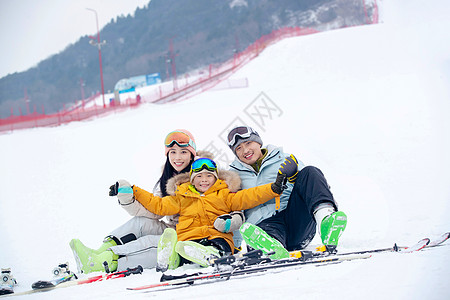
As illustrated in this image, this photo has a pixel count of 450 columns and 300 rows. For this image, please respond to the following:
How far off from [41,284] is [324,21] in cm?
6865

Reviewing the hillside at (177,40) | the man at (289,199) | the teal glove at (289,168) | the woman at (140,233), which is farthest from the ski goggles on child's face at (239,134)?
the hillside at (177,40)

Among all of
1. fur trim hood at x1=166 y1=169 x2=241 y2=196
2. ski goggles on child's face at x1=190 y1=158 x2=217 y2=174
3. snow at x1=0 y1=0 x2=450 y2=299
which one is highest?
ski goggles on child's face at x1=190 y1=158 x2=217 y2=174

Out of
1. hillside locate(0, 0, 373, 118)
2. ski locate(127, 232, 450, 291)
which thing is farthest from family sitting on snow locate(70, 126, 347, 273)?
hillside locate(0, 0, 373, 118)

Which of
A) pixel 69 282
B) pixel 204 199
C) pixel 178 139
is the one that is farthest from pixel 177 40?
pixel 69 282

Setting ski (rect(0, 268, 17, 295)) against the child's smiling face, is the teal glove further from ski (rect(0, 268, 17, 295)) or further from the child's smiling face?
ski (rect(0, 268, 17, 295))

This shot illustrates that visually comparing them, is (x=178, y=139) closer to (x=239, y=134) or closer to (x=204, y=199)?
(x=239, y=134)

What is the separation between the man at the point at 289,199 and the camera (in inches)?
92.0

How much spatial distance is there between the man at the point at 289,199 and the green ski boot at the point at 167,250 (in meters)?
0.64

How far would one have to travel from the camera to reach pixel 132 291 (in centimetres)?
198

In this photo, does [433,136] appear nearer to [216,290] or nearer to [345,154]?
[345,154]

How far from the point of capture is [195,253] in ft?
7.80

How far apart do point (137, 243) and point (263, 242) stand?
1.06 meters

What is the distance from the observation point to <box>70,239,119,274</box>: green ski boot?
9.09 feet

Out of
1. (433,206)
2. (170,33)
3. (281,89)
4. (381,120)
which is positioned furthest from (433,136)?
(170,33)
